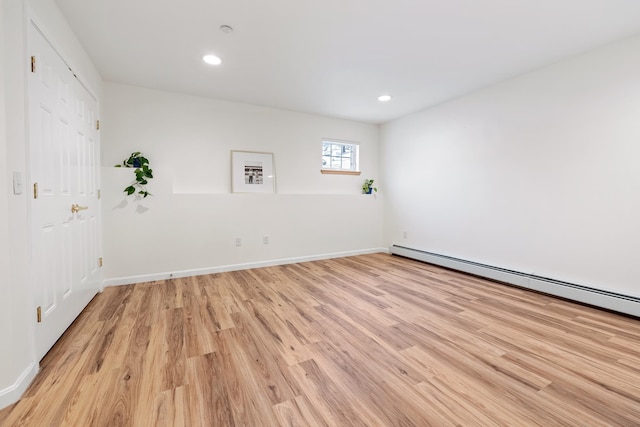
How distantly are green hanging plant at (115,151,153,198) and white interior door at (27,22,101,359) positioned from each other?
0.49 meters

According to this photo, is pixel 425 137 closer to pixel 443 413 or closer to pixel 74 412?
pixel 443 413

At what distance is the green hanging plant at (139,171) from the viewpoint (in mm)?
3211

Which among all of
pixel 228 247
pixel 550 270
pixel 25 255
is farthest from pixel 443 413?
pixel 228 247

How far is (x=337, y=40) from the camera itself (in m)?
2.42

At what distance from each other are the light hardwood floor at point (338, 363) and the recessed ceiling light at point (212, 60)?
2489 mm

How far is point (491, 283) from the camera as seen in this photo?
329 centimetres

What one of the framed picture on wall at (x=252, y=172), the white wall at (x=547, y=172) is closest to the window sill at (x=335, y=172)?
the framed picture on wall at (x=252, y=172)

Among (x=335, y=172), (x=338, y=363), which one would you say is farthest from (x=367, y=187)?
(x=338, y=363)

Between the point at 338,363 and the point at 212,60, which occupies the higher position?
the point at 212,60

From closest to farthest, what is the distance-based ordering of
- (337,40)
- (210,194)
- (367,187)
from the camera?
(337,40), (210,194), (367,187)

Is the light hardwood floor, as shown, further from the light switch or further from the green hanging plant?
the green hanging plant

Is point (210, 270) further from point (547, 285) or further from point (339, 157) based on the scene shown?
point (547, 285)

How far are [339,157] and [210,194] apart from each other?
2.42m

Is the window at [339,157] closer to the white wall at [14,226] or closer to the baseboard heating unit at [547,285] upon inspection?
the baseboard heating unit at [547,285]
